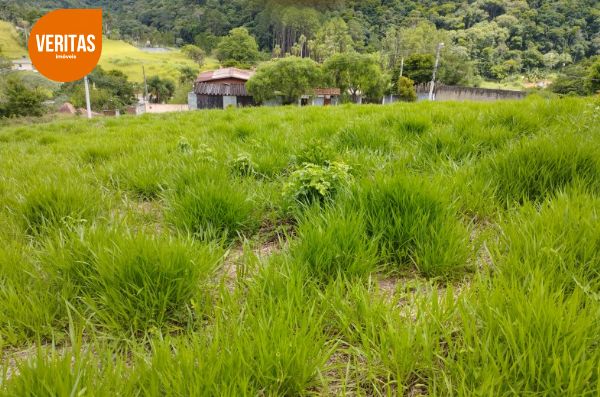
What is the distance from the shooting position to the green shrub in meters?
2.05

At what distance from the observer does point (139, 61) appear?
91.3 metres

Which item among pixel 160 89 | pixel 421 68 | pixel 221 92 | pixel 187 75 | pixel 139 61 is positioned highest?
pixel 139 61

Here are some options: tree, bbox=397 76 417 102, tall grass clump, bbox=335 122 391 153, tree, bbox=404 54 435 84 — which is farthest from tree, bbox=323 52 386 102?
tall grass clump, bbox=335 122 391 153

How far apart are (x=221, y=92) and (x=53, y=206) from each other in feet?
151

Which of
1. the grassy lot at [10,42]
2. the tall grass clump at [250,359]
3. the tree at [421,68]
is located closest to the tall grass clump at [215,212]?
the tall grass clump at [250,359]

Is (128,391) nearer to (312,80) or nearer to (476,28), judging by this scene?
(312,80)

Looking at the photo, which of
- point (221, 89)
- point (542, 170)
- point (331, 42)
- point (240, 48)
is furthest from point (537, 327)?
point (240, 48)

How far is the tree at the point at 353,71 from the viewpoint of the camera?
43.7m

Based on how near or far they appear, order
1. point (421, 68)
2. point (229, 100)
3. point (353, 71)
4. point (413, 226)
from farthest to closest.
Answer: point (421, 68) → point (229, 100) → point (353, 71) → point (413, 226)

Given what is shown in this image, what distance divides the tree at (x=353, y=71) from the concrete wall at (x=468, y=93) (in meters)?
7.66

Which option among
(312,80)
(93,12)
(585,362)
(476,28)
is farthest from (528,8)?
(585,362)

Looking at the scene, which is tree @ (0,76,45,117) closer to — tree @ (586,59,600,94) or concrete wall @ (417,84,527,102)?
concrete wall @ (417,84,527,102)

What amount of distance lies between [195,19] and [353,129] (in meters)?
147

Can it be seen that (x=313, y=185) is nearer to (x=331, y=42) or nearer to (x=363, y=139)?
(x=363, y=139)
